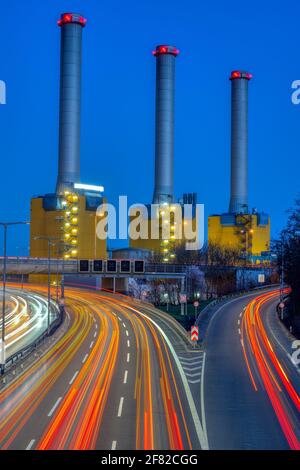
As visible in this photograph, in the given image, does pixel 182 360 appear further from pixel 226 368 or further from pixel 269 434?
pixel 269 434

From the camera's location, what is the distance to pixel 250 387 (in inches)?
1597

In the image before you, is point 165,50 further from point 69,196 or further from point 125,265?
point 125,265

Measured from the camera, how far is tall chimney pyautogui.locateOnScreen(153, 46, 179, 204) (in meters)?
153

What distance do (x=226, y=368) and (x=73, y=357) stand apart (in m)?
11.2

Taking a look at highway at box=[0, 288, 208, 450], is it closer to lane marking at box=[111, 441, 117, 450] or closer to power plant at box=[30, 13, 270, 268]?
lane marking at box=[111, 441, 117, 450]

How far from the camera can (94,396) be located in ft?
119

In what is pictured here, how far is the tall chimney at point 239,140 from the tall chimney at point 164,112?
51.7 feet

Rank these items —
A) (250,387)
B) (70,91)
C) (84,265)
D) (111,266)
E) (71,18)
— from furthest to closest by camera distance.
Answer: (71,18) → (70,91) → (111,266) → (84,265) → (250,387)

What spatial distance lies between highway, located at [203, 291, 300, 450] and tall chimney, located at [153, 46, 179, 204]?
83.7 meters

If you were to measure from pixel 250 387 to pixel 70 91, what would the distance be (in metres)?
108

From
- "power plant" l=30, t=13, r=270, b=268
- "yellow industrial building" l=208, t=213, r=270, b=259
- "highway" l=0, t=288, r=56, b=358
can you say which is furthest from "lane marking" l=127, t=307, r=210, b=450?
"yellow industrial building" l=208, t=213, r=270, b=259

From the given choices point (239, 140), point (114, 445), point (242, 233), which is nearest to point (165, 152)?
point (239, 140)

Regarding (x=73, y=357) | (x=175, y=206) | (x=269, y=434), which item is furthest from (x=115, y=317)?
(x=175, y=206)

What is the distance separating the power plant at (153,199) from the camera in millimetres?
140125
